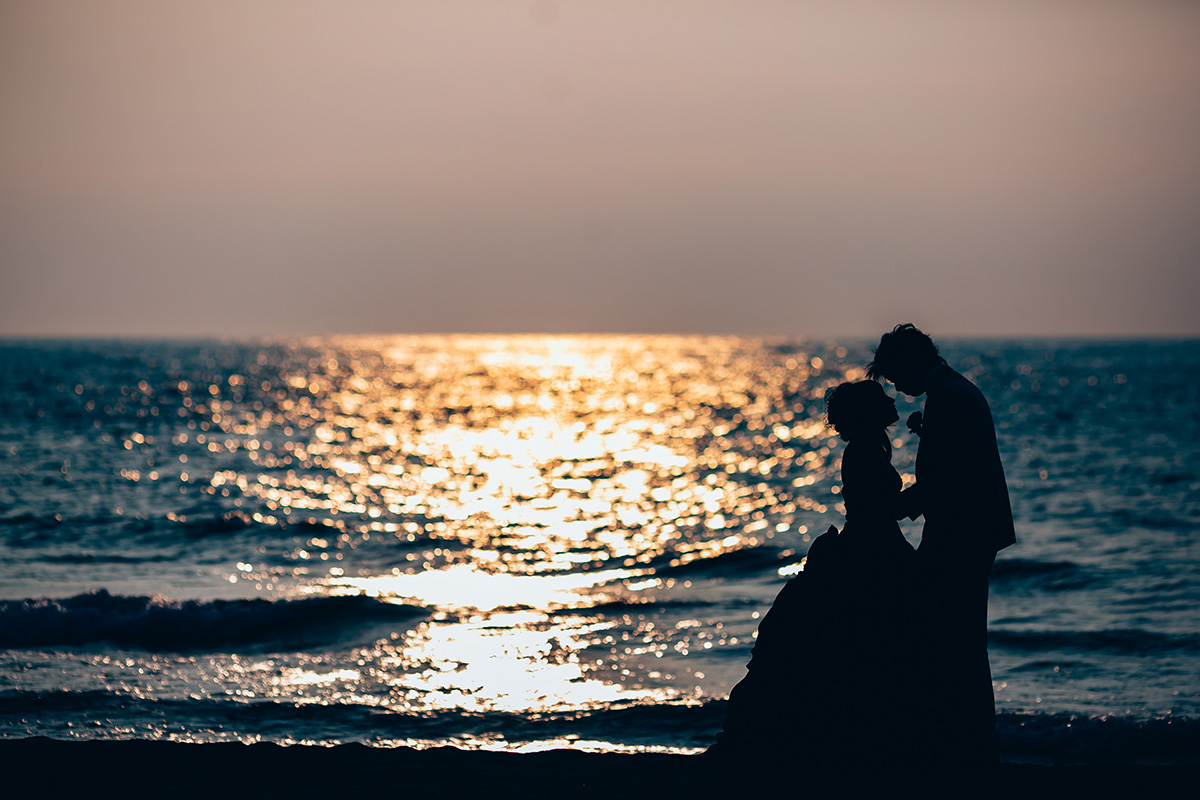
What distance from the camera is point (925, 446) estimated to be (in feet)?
16.6

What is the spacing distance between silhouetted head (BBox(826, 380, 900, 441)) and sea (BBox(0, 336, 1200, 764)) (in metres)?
1.19

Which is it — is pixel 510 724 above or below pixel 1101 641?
below

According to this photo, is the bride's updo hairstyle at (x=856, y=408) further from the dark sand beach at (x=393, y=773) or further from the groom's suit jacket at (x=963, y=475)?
the dark sand beach at (x=393, y=773)

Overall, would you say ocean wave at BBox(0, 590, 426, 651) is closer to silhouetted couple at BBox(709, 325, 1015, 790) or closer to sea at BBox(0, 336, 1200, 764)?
sea at BBox(0, 336, 1200, 764)

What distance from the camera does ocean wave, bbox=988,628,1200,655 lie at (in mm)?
11617

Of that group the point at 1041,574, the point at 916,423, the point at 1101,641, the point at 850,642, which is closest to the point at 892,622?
the point at 850,642

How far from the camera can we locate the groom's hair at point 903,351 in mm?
5105

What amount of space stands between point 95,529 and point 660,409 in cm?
5318

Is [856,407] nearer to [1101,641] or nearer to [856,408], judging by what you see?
[856,408]

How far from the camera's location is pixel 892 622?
493cm

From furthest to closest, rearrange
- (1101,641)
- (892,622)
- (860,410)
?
(1101,641) < (860,410) < (892,622)

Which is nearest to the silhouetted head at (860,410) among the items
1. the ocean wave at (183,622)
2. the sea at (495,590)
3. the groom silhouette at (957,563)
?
the groom silhouette at (957,563)

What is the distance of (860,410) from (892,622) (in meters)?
1.05

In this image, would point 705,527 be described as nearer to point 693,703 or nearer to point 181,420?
point 693,703
